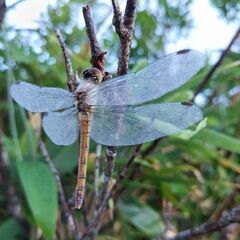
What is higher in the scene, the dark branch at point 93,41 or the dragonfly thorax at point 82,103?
the dark branch at point 93,41

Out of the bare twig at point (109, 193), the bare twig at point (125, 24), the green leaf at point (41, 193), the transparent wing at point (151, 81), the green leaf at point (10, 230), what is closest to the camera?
the bare twig at point (125, 24)

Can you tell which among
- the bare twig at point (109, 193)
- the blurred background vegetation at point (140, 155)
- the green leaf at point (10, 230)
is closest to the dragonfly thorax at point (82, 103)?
the bare twig at point (109, 193)

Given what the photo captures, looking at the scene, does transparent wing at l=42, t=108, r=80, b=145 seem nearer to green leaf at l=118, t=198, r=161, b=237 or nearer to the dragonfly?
the dragonfly

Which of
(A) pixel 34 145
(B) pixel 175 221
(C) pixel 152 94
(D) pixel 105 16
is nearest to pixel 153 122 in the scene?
(C) pixel 152 94

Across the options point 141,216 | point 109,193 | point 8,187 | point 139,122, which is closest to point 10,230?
point 8,187

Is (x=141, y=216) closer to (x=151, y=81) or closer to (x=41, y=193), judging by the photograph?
(x=41, y=193)

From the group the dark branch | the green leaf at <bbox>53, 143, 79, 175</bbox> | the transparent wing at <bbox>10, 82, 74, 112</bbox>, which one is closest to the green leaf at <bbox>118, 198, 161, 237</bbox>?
the green leaf at <bbox>53, 143, 79, 175</bbox>

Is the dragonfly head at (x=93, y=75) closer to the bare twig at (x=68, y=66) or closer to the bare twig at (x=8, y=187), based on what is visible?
the bare twig at (x=68, y=66)
